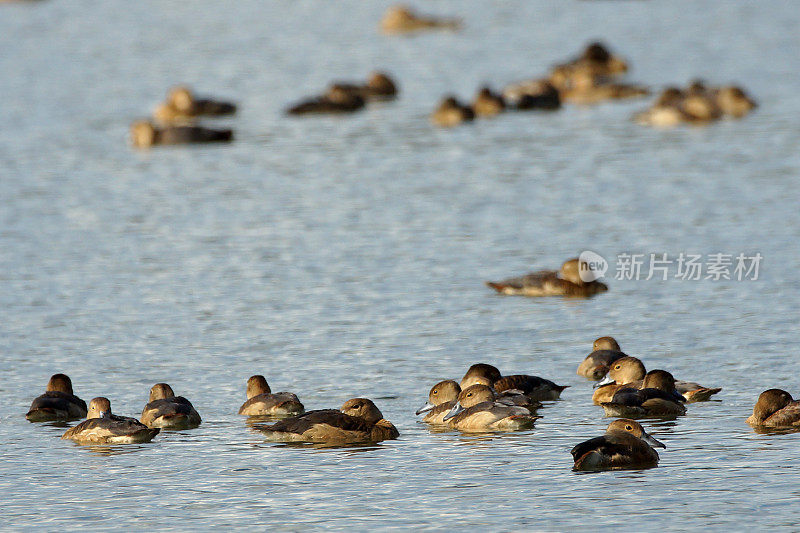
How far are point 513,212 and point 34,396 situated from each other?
44.2ft

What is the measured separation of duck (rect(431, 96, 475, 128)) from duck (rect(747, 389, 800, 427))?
26684mm

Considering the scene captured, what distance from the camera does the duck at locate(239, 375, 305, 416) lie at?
669 inches

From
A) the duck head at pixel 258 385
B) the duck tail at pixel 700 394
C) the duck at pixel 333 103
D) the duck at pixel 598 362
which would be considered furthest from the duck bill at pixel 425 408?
the duck at pixel 333 103

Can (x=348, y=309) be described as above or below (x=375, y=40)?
below

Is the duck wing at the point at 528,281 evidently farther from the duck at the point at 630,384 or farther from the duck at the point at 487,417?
the duck at the point at 487,417

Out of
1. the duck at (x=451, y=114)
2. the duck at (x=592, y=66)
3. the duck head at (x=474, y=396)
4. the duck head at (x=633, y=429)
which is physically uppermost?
the duck at (x=592, y=66)

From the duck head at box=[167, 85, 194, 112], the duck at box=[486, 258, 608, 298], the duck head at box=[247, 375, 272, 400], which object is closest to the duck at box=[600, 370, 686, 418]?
the duck head at box=[247, 375, 272, 400]

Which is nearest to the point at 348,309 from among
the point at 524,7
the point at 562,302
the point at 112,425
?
the point at 562,302

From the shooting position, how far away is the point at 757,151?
36031 mm

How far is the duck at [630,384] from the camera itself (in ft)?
56.9

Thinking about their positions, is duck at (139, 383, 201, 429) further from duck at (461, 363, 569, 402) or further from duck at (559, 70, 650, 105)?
duck at (559, 70, 650, 105)

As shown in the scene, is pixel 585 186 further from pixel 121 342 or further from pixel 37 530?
pixel 37 530

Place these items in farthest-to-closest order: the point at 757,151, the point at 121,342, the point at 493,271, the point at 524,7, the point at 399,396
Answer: the point at 524,7 < the point at 757,151 < the point at 493,271 < the point at 121,342 < the point at 399,396

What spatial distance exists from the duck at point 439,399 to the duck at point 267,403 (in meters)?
1.37
